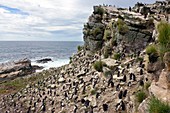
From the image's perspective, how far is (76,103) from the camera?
27891mm

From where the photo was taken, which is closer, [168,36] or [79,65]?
[168,36]

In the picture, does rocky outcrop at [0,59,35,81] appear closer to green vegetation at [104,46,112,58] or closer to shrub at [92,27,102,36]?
shrub at [92,27,102,36]

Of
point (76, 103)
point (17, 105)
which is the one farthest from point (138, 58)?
point (17, 105)

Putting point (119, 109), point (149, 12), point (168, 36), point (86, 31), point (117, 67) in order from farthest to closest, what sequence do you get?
1. point (86, 31)
2. point (149, 12)
3. point (117, 67)
4. point (119, 109)
5. point (168, 36)

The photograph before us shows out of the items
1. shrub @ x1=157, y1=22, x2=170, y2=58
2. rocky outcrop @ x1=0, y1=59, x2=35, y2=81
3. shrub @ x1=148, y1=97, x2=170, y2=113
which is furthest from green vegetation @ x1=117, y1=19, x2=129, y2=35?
rocky outcrop @ x1=0, y1=59, x2=35, y2=81

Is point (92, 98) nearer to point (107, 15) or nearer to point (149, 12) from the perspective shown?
point (149, 12)

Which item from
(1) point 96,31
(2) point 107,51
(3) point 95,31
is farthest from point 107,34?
(3) point 95,31

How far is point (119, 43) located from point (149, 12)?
5805 mm

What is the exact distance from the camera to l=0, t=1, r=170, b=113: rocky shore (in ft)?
74.7

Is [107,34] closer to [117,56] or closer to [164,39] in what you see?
[117,56]

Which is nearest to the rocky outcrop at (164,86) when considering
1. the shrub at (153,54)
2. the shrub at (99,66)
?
the shrub at (153,54)

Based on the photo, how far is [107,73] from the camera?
92.2ft

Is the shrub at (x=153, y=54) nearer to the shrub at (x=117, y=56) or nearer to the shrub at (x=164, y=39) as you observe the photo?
the shrub at (x=164, y=39)

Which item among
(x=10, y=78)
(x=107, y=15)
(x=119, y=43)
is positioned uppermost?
(x=107, y=15)
